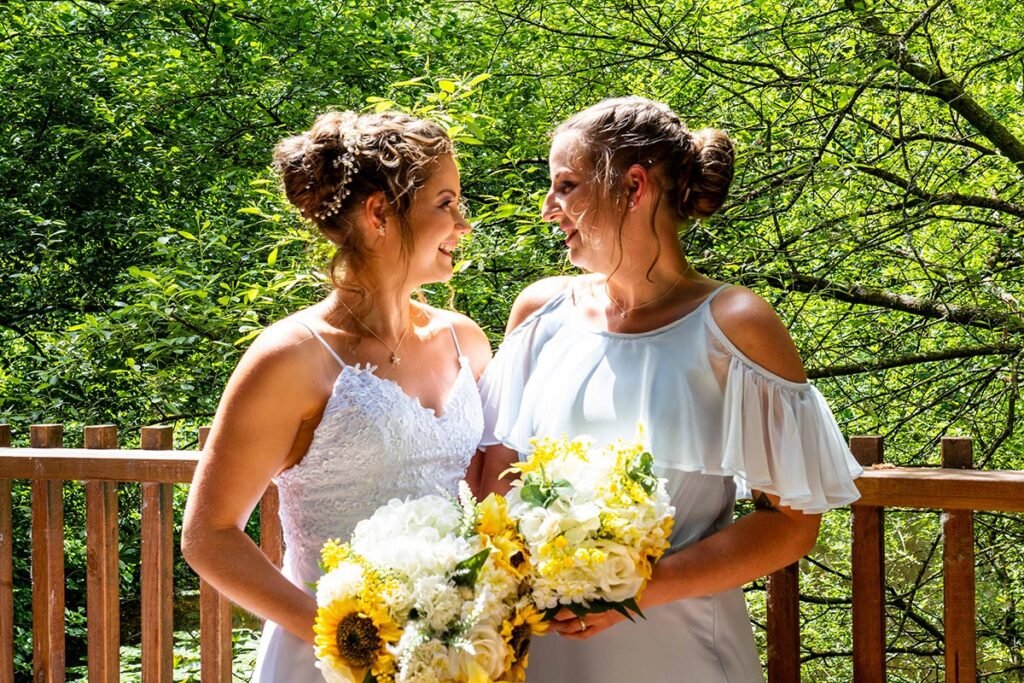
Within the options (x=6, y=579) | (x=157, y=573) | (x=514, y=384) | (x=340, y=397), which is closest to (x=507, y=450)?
(x=514, y=384)

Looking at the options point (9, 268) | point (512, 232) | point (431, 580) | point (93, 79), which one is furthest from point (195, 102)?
point (431, 580)

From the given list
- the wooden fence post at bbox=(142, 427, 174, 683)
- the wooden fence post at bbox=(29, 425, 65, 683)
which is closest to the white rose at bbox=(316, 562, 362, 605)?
the wooden fence post at bbox=(142, 427, 174, 683)

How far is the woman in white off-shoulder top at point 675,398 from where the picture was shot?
1.89m

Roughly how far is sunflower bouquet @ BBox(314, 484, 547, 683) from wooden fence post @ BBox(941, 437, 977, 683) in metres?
1.10

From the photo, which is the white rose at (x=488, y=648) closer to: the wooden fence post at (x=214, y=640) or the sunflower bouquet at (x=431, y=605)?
the sunflower bouquet at (x=431, y=605)

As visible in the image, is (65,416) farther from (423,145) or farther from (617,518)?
(617,518)

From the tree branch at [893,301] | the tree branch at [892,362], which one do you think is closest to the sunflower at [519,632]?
the tree branch at [893,301]

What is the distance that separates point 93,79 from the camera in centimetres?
686

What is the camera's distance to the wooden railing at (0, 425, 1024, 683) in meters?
2.33

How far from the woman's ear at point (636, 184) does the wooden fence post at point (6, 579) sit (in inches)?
91.3

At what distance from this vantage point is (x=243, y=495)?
6.48 ft

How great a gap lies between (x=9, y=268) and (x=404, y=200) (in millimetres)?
5589

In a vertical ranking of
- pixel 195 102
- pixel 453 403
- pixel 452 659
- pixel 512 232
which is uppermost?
pixel 195 102

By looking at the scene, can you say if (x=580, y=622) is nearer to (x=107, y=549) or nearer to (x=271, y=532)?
(x=271, y=532)
